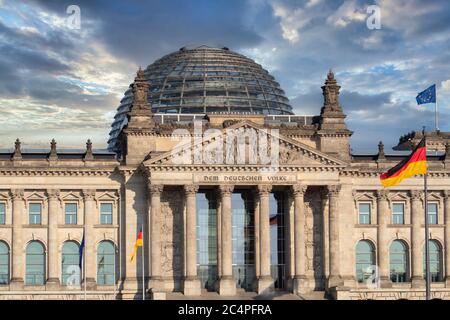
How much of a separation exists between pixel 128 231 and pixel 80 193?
228 inches

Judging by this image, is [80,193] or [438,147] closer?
[80,193]

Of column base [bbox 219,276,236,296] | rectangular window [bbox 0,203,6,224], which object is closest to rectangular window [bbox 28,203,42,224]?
rectangular window [bbox 0,203,6,224]

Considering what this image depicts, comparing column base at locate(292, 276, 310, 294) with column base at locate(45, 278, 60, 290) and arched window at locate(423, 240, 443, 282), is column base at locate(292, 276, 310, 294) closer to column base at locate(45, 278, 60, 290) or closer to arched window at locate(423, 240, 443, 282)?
arched window at locate(423, 240, 443, 282)

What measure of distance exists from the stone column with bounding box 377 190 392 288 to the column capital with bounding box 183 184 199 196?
1844cm

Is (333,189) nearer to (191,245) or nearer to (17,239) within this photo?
(191,245)

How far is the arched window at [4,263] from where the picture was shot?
86.5 metres

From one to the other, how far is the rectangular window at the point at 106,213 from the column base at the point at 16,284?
9034 mm

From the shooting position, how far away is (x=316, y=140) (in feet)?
292

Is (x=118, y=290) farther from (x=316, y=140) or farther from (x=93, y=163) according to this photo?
(x=316, y=140)

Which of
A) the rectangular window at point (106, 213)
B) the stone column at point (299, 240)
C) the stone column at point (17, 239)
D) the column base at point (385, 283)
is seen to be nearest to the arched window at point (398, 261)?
the column base at point (385, 283)

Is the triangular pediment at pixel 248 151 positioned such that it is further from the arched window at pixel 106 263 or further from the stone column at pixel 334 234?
the arched window at pixel 106 263

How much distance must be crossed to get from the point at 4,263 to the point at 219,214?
65.9ft
